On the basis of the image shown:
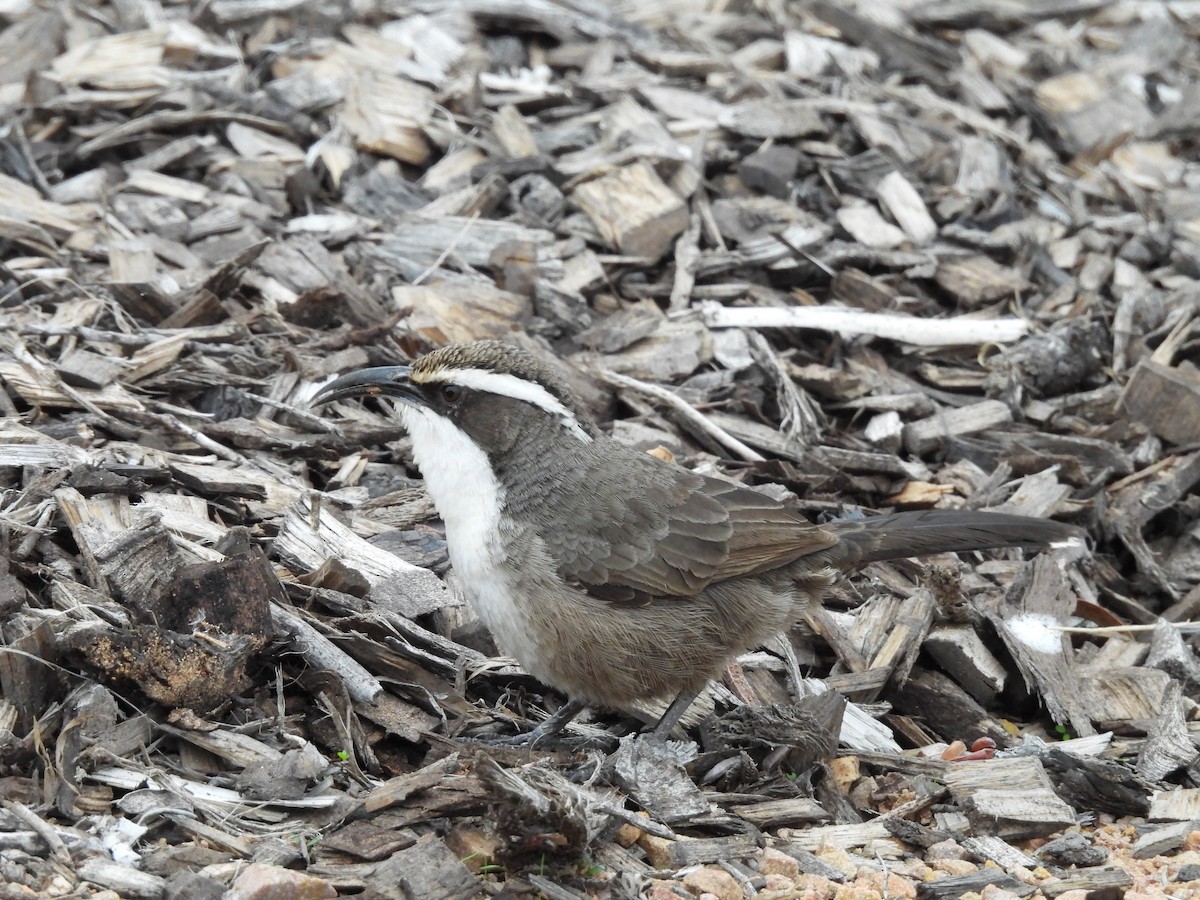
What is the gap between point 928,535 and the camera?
19.4ft

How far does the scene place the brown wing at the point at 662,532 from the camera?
17.9ft

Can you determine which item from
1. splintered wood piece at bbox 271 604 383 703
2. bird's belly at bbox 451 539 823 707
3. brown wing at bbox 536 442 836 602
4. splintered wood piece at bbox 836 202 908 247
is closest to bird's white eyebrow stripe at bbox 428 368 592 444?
brown wing at bbox 536 442 836 602

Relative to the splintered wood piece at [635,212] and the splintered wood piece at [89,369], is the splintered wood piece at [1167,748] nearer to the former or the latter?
the splintered wood piece at [635,212]

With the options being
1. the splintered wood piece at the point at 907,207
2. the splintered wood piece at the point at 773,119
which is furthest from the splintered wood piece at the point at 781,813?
the splintered wood piece at the point at 773,119

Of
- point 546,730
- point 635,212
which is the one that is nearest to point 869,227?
point 635,212

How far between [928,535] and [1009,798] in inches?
47.2

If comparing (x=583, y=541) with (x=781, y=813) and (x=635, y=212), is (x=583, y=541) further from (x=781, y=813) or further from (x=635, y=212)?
(x=635, y=212)

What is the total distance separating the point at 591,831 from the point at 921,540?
7.25 ft

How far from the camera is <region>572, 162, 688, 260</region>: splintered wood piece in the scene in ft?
26.3

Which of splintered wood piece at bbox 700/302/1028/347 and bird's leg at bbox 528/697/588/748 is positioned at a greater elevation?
splintered wood piece at bbox 700/302/1028/347

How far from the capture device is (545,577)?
536 cm

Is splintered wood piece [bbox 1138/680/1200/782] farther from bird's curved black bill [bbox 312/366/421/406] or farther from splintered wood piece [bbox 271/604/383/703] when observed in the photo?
bird's curved black bill [bbox 312/366/421/406]

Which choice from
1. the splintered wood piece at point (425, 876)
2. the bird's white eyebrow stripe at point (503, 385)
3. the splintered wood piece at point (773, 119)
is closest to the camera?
the splintered wood piece at point (425, 876)

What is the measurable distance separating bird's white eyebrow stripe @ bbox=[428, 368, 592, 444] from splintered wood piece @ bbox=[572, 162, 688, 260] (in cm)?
262
